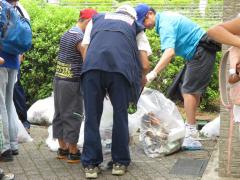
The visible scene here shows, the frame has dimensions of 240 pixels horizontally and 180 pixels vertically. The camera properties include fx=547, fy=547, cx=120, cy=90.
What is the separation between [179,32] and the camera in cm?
665

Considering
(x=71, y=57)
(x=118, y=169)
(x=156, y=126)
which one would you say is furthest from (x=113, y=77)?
(x=156, y=126)

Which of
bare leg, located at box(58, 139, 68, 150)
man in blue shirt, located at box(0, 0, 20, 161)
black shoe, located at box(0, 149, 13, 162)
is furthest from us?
bare leg, located at box(58, 139, 68, 150)

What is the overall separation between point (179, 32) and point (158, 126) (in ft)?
3.89

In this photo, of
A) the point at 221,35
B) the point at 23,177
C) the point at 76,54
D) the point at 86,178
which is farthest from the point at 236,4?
the point at 23,177

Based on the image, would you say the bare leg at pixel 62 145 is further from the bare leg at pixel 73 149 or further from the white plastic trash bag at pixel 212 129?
the white plastic trash bag at pixel 212 129

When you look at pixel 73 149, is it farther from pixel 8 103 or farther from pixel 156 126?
pixel 156 126

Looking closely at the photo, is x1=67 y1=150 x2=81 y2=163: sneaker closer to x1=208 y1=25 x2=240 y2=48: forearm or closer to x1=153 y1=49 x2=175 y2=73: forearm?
x1=153 y1=49 x2=175 y2=73: forearm

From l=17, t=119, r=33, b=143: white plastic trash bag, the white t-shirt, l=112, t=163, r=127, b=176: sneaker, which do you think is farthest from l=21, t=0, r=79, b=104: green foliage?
l=112, t=163, r=127, b=176: sneaker

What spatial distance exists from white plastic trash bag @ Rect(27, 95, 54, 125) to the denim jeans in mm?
1603

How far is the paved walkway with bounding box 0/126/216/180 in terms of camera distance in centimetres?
546

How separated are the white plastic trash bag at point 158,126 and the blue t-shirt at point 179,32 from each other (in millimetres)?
660

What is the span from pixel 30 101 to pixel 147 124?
9.38 feet

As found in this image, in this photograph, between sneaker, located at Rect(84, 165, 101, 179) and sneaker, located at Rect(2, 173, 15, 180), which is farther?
sneaker, located at Rect(84, 165, 101, 179)

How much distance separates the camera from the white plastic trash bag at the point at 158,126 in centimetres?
631
